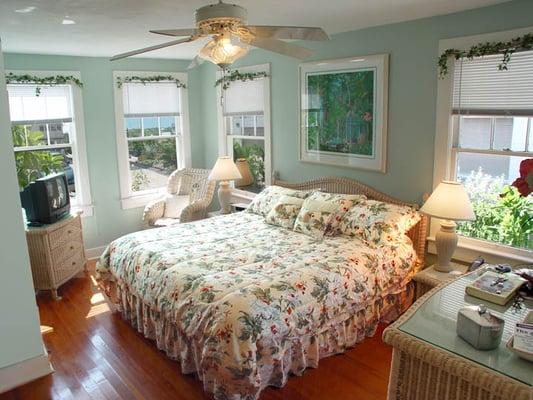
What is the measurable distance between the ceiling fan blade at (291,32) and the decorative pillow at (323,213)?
1.89m

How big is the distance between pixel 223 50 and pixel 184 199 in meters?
3.44

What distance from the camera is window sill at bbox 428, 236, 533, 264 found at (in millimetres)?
3086

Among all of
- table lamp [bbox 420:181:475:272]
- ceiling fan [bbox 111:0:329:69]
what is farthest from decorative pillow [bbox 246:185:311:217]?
ceiling fan [bbox 111:0:329:69]

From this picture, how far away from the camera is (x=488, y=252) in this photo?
128 inches

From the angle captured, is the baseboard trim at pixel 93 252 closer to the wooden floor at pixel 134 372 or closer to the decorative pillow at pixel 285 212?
the wooden floor at pixel 134 372

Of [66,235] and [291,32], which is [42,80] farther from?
[291,32]

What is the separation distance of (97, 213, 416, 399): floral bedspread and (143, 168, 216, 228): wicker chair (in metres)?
1.23

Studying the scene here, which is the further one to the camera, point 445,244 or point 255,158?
point 255,158

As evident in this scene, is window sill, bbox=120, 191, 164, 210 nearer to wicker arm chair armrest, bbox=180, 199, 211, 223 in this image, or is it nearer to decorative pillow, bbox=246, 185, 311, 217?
wicker arm chair armrest, bbox=180, 199, 211, 223

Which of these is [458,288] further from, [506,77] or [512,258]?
[506,77]

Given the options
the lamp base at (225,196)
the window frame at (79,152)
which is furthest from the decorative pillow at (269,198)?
the window frame at (79,152)

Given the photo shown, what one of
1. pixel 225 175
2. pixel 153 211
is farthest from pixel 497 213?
pixel 153 211

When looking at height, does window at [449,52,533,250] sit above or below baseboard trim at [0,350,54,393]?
above

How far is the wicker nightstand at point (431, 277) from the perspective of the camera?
3.12m
